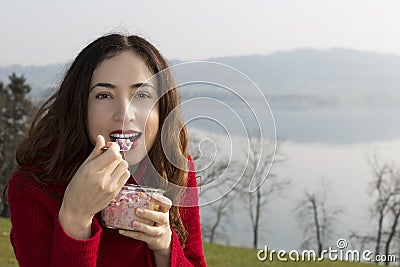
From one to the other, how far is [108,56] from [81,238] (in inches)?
20.1

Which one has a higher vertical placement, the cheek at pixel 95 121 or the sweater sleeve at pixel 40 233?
the cheek at pixel 95 121

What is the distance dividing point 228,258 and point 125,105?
8265 mm

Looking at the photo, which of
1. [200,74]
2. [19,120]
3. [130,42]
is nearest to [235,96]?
[200,74]

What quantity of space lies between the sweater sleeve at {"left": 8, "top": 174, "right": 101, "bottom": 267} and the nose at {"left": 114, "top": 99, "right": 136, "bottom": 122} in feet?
0.94

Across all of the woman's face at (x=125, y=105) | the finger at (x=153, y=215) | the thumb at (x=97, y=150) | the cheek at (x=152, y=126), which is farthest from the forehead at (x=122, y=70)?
the finger at (x=153, y=215)

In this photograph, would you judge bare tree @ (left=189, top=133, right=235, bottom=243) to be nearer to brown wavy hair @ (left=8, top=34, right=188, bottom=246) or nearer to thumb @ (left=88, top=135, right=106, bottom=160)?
brown wavy hair @ (left=8, top=34, right=188, bottom=246)

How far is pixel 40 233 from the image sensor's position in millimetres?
1764

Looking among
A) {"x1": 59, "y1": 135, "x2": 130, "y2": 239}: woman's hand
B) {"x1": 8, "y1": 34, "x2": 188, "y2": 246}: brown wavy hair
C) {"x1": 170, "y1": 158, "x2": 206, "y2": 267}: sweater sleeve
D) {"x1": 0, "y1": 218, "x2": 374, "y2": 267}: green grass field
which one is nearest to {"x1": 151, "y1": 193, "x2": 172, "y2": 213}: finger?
{"x1": 59, "y1": 135, "x2": 130, "y2": 239}: woman's hand

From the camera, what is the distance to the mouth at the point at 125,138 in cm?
166

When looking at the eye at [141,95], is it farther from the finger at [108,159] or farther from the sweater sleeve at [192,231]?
the sweater sleeve at [192,231]

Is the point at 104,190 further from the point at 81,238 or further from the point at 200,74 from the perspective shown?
the point at 200,74

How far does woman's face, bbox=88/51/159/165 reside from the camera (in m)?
1.68

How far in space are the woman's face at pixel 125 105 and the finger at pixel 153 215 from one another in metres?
0.18

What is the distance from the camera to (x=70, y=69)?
6.13 ft
